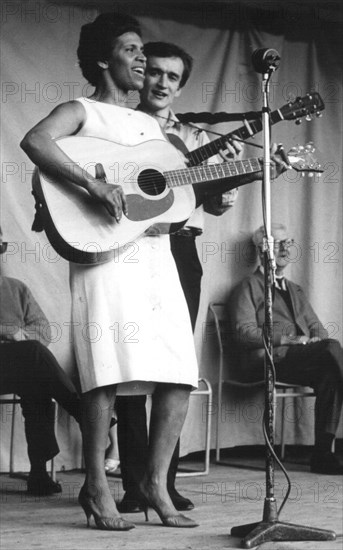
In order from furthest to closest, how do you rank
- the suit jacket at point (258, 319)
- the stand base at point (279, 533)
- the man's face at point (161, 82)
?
the suit jacket at point (258, 319) → the man's face at point (161, 82) → the stand base at point (279, 533)

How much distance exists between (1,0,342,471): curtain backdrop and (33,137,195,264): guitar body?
1.53 metres

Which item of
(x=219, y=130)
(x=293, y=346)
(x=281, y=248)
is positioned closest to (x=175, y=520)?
(x=293, y=346)

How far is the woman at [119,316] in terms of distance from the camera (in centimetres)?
303

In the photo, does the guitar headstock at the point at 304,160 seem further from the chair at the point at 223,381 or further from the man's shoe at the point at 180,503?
the chair at the point at 223,381

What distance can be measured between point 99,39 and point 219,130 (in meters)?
1.97

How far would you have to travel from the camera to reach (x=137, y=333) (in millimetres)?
3084

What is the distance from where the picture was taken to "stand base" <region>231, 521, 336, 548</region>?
9.12 feet

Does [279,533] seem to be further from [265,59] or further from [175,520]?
[265,59]

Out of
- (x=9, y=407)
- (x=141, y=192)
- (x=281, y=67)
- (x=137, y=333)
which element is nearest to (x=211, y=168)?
(x=141, y=192)

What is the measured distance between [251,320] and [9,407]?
134 cm

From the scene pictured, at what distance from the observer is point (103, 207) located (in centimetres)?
311

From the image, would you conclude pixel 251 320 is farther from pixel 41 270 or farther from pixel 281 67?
pixel 281 67

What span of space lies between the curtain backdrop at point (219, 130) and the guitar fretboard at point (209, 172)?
1554 mm

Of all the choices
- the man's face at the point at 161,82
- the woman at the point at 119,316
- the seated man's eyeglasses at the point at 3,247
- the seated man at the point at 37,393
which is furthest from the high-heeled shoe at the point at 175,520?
the seated man's eyeglasses at the point at 3,247
